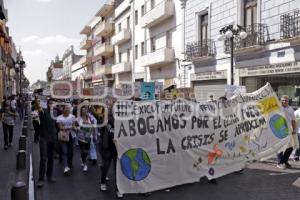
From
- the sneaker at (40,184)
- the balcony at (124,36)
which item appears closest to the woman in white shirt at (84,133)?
the sneaker at (40,184)

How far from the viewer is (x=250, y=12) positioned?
17.9m

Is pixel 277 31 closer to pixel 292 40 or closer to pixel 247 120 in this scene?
pixel 292 40

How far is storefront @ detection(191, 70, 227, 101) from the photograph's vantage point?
1991cm

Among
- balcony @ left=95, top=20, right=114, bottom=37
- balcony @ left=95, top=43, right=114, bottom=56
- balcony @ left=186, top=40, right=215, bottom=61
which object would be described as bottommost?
balcony @ left=186, top=40, right=215, bottom=61

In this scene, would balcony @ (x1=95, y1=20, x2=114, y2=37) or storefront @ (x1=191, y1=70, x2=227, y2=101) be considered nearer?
A: storefront @ (x1=191, y1=70, x2=227, y2=101)

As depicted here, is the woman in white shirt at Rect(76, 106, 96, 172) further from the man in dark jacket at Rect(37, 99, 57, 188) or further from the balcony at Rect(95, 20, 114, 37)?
the balcony at Rect(95, 20, 114, 37)

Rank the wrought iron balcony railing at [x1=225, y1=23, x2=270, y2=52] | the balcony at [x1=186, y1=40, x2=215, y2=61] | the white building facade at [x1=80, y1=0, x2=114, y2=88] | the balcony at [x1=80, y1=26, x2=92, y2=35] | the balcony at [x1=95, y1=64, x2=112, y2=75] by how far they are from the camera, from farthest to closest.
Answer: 1. the balcony at [x1=80, y1=26, x2=92, y2=35]
2. the white building facade at [x1=80, y1=0, x2=114, y2=88]
3. the balcony at [x1=95, y1=64, x2=112, y2=75]
4. the balcony at [x1=186, y1=40, x2=215, y2=61]
5. the wrought iron balcony railing at [x1=225, y1=23, x2=270, y2=52]

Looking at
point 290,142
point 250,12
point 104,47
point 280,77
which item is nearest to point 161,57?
point 250,12

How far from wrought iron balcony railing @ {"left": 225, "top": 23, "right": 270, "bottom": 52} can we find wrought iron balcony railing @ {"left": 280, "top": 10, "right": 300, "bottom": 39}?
111cm

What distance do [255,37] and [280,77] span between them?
2.05 metres

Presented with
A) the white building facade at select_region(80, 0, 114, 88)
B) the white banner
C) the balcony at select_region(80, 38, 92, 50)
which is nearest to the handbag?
the white banner

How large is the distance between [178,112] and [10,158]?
5.49 meters

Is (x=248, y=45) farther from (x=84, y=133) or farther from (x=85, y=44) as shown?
(x=85, y=44)

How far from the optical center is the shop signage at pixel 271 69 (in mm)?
14898
